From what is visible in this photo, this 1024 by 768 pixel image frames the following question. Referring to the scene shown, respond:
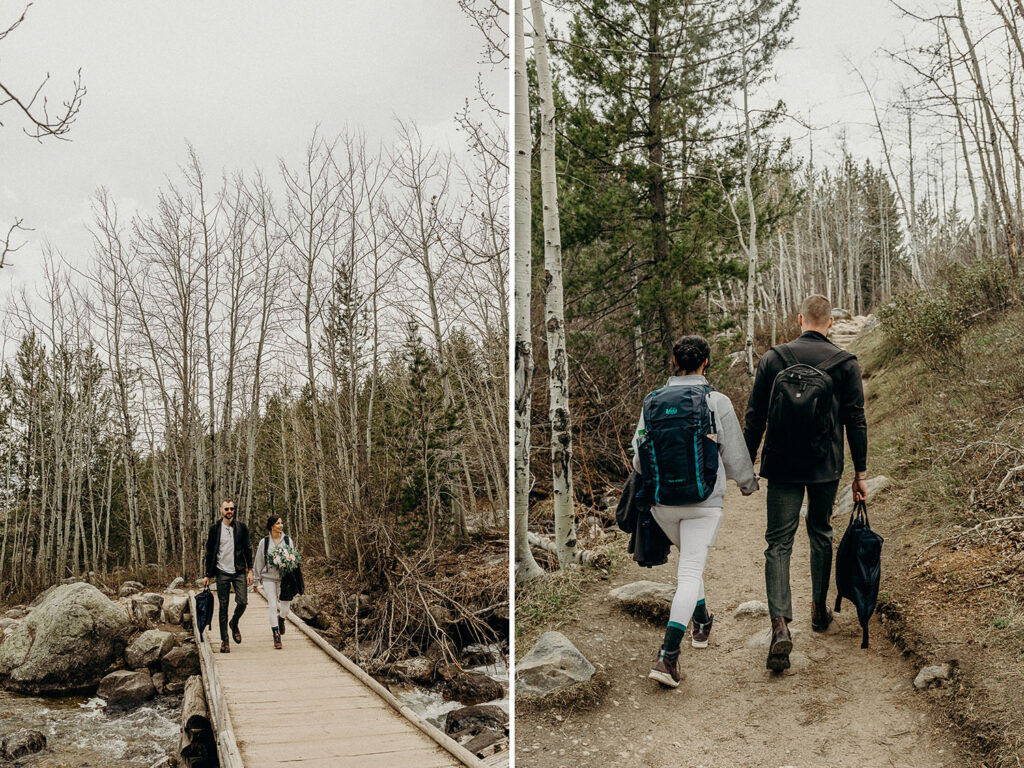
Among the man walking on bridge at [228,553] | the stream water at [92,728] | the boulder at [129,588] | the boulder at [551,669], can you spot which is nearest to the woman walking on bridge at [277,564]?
the man walking on bridge at [228,553]

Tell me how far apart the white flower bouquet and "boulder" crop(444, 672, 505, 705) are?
2526 mm

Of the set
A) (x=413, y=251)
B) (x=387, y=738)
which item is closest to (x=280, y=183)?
(x=413, y=251)

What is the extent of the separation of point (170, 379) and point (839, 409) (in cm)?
1968

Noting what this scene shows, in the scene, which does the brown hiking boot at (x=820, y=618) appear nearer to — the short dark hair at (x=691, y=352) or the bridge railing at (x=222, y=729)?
the short dark hair at (x=691, y=352)

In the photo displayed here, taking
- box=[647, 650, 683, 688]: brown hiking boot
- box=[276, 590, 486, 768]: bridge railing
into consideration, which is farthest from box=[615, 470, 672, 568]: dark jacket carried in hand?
box=[276, 590, 486, 768]: bridge railing

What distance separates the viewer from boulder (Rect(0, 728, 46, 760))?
7422 millimetres

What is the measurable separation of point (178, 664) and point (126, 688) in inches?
28.8

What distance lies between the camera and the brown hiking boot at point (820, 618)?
3.12 metres

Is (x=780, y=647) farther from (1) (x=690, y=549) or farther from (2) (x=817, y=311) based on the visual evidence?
(2) (x=817, y=311)

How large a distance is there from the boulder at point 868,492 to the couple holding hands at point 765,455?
2.18m

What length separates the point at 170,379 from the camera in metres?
19.3

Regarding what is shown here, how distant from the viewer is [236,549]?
6.61 meters

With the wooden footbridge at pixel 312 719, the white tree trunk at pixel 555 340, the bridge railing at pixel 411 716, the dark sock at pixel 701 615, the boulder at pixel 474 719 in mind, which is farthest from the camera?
the boulder at pixel 474 719

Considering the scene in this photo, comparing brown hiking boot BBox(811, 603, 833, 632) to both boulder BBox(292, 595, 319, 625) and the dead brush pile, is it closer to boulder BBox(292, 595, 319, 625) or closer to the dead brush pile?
the dead brush pile
